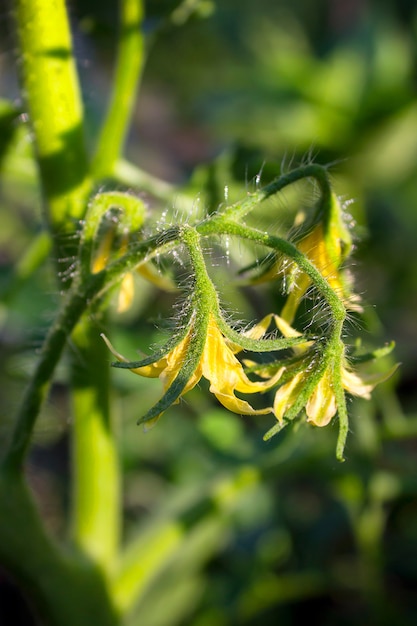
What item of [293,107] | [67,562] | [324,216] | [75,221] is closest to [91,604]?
[67,562]

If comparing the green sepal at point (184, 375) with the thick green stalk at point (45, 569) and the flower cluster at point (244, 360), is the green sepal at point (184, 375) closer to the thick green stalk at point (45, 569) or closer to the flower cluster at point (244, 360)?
the flower cluster at point (244, 360)

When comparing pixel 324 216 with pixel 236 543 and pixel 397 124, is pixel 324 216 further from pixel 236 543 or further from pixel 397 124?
pixel 397 124

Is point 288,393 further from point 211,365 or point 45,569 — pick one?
point 45,569

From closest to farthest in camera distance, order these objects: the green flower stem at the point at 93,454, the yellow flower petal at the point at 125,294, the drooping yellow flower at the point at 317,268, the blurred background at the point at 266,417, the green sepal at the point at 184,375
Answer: the green sepal at the point at 184,375
the drooping yellow flower at the point at 317,268
the yellow flower petal at the point at 125,294
the green flower stem at the point at 93,454
the blurred background at the point at 266,417

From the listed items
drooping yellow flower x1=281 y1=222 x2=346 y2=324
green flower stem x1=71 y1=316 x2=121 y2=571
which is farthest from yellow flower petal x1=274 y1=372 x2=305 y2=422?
green flower stem x1=71 y1=316 x2=121 y2=571

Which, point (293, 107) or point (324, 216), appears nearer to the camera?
point (324, 216)

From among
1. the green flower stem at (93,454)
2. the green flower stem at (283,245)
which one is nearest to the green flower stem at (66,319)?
the green flower stem at (283,245)

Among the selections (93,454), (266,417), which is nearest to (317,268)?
(93,454)
